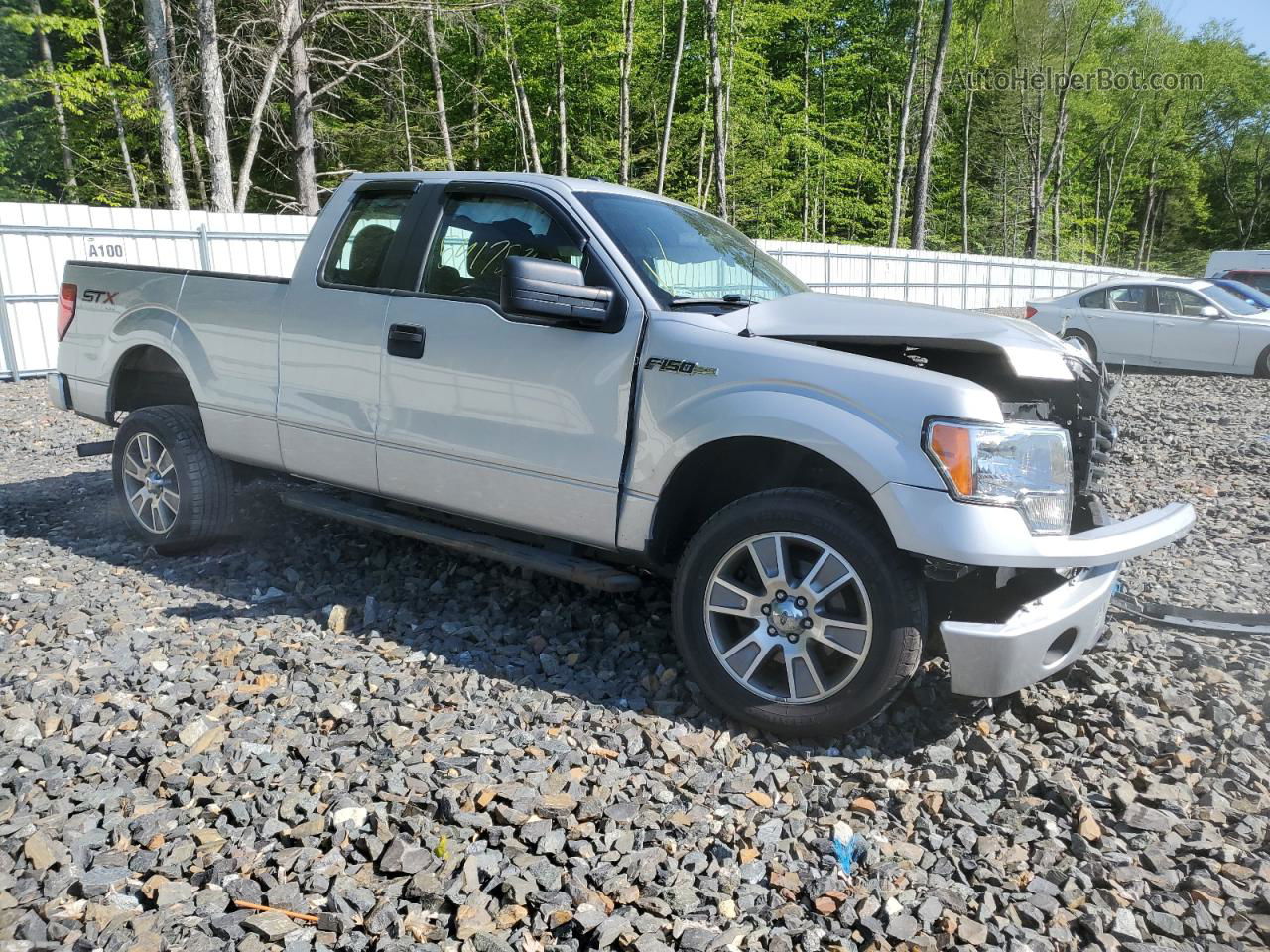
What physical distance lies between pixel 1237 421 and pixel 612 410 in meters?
9.39

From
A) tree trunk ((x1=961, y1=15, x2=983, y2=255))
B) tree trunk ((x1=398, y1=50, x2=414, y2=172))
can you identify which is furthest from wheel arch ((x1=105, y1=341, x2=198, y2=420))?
tree trunk ((x1=961, y1=15, x2=983, y2=255))

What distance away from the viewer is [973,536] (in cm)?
298

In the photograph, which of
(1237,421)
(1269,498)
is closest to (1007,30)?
(1237,421)

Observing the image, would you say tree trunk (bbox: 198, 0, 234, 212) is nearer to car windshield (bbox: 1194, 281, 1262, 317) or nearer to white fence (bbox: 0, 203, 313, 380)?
white fence (bbox: 0, 203, 313, 380)

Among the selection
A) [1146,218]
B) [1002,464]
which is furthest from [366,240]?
[1146,218]

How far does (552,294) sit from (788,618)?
1.46 meters

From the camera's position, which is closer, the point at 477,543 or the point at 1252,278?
the point at 477,543

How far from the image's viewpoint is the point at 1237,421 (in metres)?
10.3

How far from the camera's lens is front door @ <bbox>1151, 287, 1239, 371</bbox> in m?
14.4

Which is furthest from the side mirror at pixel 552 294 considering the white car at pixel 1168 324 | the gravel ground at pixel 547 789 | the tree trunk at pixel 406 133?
the tree trunk at pixel 406 133

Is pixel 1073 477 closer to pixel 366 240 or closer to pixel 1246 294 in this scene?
pixel 366 240

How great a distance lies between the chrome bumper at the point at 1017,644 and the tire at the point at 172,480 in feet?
13.0

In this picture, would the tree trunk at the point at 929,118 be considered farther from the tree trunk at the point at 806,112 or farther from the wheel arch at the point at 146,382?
the wheel arch at the point at 146,382

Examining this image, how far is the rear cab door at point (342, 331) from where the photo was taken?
4395 mm
